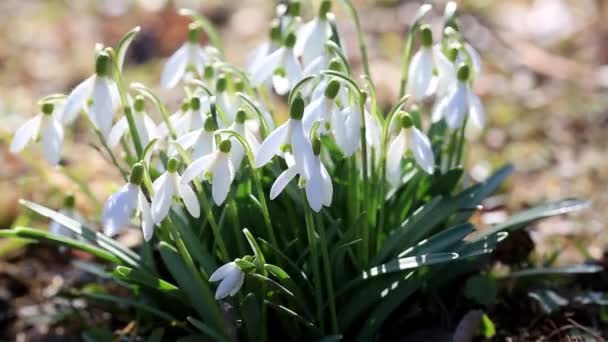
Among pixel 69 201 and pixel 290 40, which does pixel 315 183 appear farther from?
pixel 69 201

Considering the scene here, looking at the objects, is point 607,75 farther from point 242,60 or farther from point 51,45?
point 51,45

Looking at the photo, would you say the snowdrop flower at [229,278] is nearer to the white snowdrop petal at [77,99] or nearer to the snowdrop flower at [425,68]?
the white snowdrop petal at [77,99]

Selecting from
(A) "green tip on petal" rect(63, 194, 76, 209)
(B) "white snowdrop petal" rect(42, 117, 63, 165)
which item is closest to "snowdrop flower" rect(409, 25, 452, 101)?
(B) "white snowdrop petal" rect(42, 117, 63, 165)

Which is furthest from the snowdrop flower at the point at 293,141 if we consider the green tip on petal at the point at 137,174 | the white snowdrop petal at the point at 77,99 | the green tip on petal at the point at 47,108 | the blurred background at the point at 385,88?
the blurred background at the point at 385,88

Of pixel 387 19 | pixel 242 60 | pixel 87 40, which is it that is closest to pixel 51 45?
pixel 87 40

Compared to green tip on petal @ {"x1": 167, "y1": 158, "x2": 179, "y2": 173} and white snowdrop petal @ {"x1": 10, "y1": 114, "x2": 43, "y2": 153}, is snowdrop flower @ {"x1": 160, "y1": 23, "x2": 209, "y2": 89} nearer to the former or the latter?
white snowdrop petal @ {"x1": 10, "y1": 114, "x2": 43, "y2": 153}
